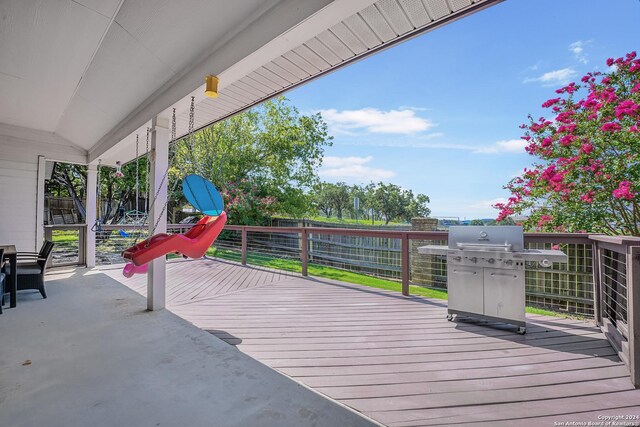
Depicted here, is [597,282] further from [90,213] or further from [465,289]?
[90,213]

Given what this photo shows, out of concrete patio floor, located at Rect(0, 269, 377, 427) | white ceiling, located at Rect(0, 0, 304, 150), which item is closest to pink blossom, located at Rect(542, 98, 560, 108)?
white ceiling, located at Rect(0, 0, 304, 150)

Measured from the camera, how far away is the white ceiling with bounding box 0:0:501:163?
1871 millimetres

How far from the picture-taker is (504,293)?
2.67 metres

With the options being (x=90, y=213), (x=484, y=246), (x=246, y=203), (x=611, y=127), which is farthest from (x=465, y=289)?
(x=246, y=203)

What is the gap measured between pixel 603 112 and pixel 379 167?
3652 centimetres

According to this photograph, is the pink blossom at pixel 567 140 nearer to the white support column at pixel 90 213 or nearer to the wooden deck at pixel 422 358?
the wooden deck at pixel 422 358

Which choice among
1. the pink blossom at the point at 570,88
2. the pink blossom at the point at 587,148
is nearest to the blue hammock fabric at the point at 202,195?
the pink blossom at the point at 587,148

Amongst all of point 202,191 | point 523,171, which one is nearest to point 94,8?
point 202,191

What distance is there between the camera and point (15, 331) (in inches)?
109

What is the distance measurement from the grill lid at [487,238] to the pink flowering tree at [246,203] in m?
7.52

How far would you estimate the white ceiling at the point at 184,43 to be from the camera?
1871 millimetres

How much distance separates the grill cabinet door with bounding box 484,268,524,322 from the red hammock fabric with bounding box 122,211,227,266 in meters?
2.64

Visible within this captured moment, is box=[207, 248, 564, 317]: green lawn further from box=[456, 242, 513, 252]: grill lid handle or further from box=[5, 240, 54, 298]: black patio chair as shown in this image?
box=[5, 240, 54, 298]: black patio chair

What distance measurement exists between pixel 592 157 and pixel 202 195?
5301 mm
